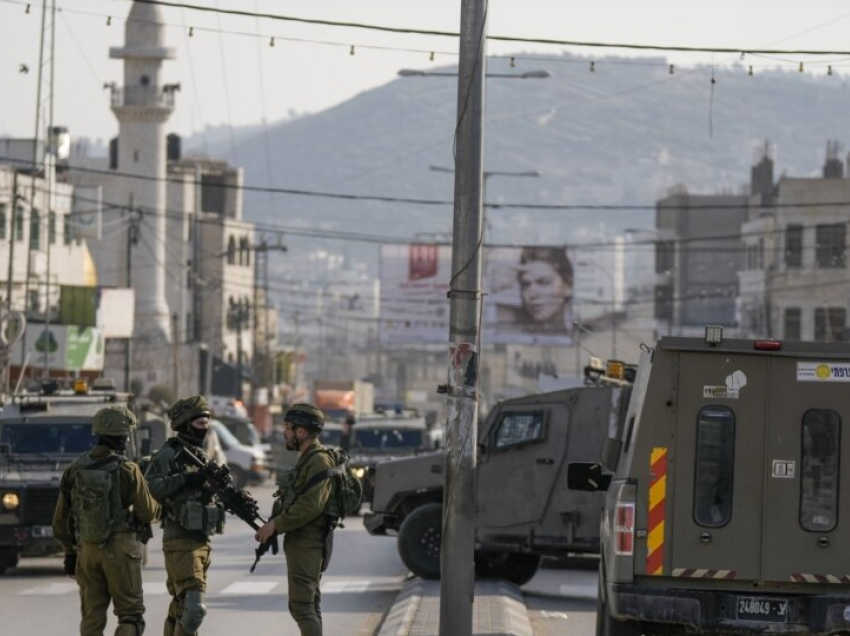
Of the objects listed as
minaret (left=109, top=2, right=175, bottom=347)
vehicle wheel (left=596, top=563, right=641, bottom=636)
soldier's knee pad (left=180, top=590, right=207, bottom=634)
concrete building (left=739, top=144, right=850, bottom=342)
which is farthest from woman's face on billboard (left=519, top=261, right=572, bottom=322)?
soldier's knee pad (left=180, top=590, right=207, bottom=634)

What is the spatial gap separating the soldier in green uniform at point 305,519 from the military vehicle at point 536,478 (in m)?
8.54

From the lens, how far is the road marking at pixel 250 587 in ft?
69.8

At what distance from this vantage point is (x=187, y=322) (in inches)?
4498

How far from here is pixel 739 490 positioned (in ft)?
41.9

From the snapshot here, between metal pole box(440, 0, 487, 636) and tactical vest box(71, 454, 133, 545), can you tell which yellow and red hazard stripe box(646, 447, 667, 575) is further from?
tactical vest box(71, 454, 133, 545)

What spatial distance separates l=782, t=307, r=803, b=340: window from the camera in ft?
252

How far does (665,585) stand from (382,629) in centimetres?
433

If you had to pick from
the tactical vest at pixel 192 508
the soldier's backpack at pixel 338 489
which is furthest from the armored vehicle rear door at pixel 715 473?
the tactical vest at pixel 192 508

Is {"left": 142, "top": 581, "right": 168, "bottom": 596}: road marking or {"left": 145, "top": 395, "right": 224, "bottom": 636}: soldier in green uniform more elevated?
{"left": 145, "top": 395, "right": 224, "bottom": 636}: soldier in green uniform

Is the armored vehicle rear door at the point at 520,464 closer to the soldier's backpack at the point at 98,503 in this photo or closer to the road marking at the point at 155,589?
the road marking at the point at 155,589

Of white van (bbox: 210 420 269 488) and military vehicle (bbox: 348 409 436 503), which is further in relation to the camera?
white van (bbox: 210 420 269 488)

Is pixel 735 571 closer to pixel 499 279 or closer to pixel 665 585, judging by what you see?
pixel 665 585

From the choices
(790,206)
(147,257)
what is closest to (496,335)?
(790,206)

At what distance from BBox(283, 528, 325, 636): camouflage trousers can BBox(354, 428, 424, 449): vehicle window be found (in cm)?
2441
